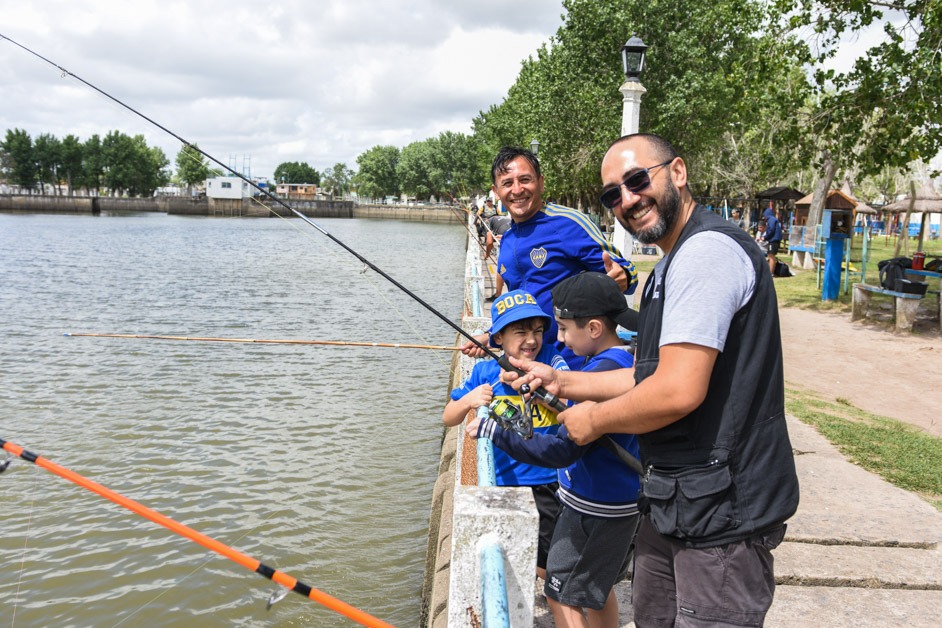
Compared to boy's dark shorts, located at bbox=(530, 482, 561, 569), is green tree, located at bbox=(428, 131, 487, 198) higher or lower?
higher

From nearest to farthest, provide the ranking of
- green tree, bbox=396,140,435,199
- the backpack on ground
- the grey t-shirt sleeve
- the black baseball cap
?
the grey t-shirt sleeve → the black baseball cap → the backpack on ground → green tree, bbox=396,140,435,199

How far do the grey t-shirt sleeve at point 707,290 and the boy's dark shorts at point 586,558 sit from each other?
1139mm

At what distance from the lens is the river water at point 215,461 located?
253 inches

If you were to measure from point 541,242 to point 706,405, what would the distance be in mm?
2083

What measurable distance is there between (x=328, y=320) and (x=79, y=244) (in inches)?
1437

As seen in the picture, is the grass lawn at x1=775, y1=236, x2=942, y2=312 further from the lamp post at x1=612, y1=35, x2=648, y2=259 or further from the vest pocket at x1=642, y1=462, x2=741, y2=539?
the vest pocket at x1=642, y1=462, x2=741, y2=539

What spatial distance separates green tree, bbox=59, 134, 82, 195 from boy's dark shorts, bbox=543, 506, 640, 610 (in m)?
→ 139

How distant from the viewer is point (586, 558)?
2.82 m

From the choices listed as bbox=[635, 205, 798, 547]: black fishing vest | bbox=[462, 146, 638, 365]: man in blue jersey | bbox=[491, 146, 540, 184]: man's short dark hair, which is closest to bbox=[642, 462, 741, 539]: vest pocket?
bbox=[635, 205, 798, 547]: black fishing vest

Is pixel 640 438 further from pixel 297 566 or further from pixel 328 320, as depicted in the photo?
pixel 328 320

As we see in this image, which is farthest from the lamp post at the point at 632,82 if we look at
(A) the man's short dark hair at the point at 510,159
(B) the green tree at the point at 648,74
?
(B) the green tree at the point at 648,74

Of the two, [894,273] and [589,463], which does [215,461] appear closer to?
[589,463]

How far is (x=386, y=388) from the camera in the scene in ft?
42.2

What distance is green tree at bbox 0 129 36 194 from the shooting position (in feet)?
386
